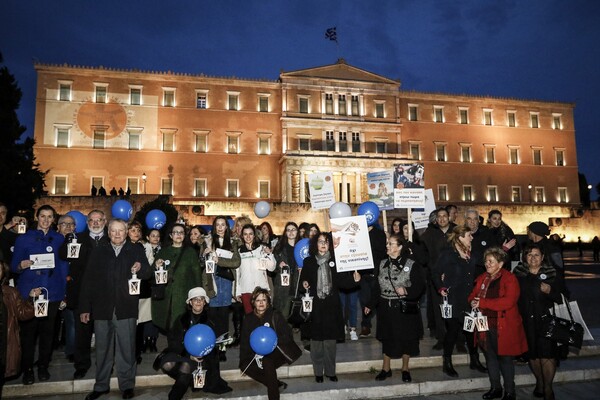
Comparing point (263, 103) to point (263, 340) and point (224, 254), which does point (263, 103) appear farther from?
point (263, 340)

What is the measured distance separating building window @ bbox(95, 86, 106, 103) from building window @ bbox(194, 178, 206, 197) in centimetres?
913

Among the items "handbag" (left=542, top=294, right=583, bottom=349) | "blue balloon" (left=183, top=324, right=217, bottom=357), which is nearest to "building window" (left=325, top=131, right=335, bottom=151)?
"handbag" (left=542, top=294, right=583, bottom=349)

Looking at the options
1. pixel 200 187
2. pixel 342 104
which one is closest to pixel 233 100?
pixel 200 187

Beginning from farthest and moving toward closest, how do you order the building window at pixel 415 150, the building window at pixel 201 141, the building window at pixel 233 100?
1. the building window at pixel 415 150
2. the building window at pixel 233 100
3. the building window at pixel 201 141

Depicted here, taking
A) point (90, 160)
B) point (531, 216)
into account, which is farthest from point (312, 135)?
point (531, 216)

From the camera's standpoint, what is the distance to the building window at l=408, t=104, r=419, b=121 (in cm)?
3788

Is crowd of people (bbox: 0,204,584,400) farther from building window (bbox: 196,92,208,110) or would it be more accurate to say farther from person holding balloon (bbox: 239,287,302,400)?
building window (bbox: 196,92,208,110)

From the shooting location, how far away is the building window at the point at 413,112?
37875mm

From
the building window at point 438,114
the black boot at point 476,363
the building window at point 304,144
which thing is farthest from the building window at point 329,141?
the black boot at point 476,363

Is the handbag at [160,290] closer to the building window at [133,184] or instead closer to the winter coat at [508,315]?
the winter coat at [508,315]

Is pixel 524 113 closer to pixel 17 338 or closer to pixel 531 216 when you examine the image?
pixel 531 216

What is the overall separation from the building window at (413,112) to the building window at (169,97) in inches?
802

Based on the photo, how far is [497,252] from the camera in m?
4.60

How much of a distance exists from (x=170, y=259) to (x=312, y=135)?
3037cm
